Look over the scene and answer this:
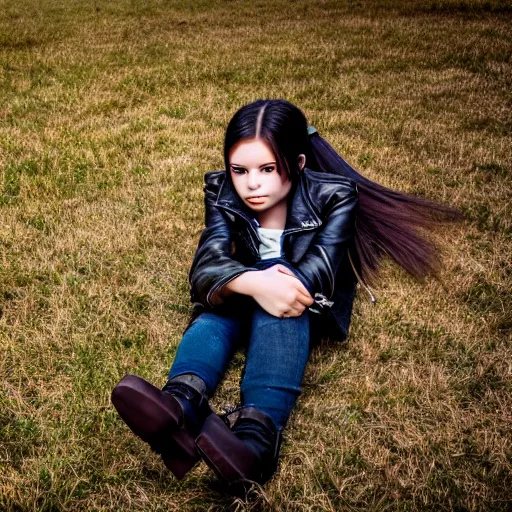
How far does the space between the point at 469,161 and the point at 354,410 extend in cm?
388

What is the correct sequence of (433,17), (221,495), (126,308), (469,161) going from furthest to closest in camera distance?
1. (433,17)
2. (469,161)
3. (126,308)
4. (221,495)

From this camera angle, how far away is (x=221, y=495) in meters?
2.22

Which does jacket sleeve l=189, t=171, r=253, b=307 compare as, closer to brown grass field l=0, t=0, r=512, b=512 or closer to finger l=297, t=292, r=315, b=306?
finger l=297, t=292, r=315, b=306

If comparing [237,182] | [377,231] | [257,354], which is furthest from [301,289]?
[377,231]

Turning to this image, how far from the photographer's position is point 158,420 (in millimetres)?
2025

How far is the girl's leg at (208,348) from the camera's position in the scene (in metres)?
2.53

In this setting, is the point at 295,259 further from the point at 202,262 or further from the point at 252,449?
the point at 252,449

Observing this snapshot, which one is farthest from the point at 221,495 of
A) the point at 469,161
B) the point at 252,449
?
the point at 469,161

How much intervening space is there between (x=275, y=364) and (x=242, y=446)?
1.61 feet

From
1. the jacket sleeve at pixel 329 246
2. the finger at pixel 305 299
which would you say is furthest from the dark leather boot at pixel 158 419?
the jacket sleeve at pixel 329 246

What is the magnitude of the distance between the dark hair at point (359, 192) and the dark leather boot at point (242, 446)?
140 centimetres

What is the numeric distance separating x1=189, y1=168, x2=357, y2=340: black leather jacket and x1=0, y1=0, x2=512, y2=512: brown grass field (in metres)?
0.38

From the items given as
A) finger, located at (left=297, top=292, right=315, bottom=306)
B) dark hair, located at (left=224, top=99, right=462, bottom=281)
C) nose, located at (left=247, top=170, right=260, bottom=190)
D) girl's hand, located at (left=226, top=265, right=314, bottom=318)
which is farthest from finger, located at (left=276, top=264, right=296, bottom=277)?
dark hair, located at (left=224, top=99, right=462, bottom=281)

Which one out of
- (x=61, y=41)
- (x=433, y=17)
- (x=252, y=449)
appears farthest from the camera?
(x=433, y=17)
